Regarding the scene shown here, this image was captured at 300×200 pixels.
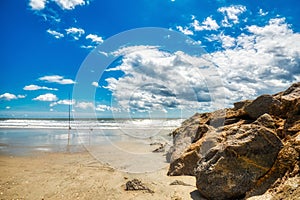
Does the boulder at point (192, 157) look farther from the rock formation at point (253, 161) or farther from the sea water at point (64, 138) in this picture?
the sea water at point (64, 138)

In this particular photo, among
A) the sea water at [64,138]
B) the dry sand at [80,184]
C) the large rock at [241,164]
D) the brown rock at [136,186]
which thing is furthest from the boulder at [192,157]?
the sea water at [64,138]

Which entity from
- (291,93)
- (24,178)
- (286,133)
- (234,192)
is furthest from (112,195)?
(291,93)

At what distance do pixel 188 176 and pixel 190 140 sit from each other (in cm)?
230

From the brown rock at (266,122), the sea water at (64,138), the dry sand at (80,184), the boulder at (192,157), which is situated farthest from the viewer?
the sea water at (64,138)

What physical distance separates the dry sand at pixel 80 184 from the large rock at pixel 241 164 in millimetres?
809

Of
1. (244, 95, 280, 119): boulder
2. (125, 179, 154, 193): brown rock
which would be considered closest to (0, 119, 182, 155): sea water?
(125, 179, 154, 193): brown rock

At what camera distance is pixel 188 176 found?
7.81 m

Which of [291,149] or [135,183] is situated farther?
[135,183]

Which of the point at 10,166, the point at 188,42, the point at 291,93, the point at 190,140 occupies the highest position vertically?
the point at 188,42

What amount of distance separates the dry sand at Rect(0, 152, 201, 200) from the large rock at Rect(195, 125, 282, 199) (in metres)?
0.81

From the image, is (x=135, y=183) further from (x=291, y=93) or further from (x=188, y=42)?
(x=188, y=42)

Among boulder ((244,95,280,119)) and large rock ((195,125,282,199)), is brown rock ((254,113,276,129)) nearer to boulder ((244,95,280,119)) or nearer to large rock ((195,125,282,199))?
large rock ((195,125,282,199))

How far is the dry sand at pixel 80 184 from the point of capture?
6.43 m

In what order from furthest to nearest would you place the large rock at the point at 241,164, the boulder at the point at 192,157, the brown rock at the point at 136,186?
the boulder at the point at 192,157, the brown rock at the point at 136,186, the large rock at the point at 241,164
